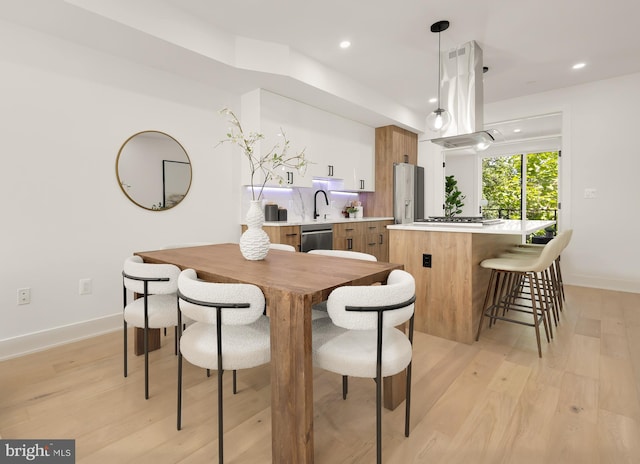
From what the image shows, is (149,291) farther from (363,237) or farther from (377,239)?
(377,239)

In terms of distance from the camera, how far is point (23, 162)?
251 centimetres

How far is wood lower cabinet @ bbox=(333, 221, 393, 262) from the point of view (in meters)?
4.51

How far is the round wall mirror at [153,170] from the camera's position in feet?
10.1

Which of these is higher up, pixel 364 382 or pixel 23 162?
pixel 23 162

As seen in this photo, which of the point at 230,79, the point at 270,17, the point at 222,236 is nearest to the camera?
the point at 270,17

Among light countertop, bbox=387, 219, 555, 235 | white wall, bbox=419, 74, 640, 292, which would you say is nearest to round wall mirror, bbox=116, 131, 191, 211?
light countertop, bbox=387, 219, 555, 235

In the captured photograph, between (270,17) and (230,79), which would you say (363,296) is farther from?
(230,79)

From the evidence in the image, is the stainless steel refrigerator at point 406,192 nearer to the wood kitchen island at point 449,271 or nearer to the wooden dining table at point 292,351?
the wood kitchen island at point 449,271

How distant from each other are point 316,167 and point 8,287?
133 inches

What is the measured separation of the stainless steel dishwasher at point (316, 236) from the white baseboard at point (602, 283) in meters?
3.43

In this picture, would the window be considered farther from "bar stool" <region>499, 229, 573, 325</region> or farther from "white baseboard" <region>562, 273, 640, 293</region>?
→ "bar stool" <region>499, 229, 573, 325</region>

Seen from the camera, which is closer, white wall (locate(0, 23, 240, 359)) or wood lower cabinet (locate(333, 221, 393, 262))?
white wall (locate(0, 23, 240, 359))

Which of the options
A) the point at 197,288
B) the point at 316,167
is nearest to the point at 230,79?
the point at 316,167

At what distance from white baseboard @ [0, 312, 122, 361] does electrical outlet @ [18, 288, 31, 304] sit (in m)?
0.26
